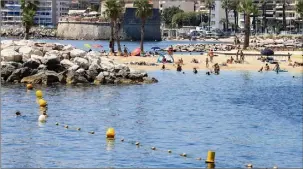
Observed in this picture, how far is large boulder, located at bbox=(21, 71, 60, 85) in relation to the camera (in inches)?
2867

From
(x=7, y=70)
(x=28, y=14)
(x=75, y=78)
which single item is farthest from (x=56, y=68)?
(x=28, y=14)

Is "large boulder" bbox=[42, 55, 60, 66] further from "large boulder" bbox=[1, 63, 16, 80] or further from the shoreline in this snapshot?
the shoreline

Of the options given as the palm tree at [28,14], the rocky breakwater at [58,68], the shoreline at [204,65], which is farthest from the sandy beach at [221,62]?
the palm tree at [28,14]

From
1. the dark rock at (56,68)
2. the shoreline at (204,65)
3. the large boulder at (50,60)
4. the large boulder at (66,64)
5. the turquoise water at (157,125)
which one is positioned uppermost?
the large boulder at (50,60)

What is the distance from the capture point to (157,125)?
4925 centimetres

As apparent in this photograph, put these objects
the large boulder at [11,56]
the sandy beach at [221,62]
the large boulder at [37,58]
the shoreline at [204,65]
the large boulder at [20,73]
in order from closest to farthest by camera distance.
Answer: the large boulder at [20,73] < the large boulder at [37,58] < the large boulder at [11,56] < the shoreline at [204,65] < the sandy beach at [221,62]

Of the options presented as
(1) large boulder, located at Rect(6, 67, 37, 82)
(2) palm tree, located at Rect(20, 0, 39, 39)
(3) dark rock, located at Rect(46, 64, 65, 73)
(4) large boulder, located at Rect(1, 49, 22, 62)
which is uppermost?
(2) palm tree, located at Rect(20, 0, 39, 39)

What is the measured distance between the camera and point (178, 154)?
38.7 m

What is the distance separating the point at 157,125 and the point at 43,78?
84.6 feet

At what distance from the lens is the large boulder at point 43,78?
239 feet

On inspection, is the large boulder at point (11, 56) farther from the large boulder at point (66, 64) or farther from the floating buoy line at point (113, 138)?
the floating buoy line at point (113, 138)

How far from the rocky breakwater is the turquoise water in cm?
271

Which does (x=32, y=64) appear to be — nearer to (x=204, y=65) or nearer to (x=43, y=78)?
(x=43, y=78)

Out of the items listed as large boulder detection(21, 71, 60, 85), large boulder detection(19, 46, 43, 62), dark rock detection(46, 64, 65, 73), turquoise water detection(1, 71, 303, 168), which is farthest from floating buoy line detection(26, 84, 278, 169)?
large boulder detection(19, 46, 43, 62)
